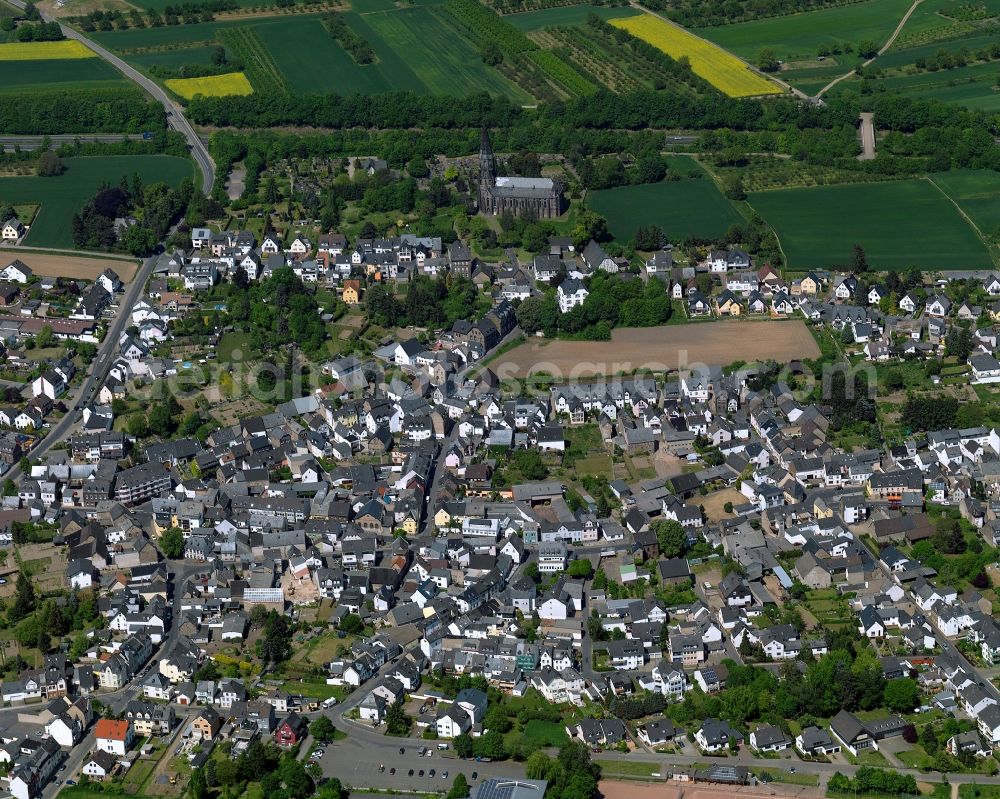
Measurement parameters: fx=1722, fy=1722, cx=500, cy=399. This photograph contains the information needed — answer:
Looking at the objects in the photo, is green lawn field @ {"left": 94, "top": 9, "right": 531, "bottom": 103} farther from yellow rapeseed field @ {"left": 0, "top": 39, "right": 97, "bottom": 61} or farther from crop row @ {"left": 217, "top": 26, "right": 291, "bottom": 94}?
yellow rapeseed field @ {"left": 0, "top": 39, "right": 97, "bottom": 61}

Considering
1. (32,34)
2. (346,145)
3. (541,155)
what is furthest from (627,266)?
(32,34)

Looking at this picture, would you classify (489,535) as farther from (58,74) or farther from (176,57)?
(176,57)

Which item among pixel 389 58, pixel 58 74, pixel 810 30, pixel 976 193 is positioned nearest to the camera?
pixel 976 193

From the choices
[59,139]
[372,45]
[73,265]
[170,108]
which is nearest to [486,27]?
[372,45]

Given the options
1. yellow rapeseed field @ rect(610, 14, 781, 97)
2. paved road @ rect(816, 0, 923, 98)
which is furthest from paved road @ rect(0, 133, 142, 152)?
paved road @ rect(816, 0, 923, 98)

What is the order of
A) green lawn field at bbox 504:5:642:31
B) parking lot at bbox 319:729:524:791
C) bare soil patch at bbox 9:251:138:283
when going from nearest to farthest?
1. parking lot at bbox 319:729:524:791
2. bare soil patch at bbox 9:251:138:283
3. green lawn field at bbox 504:5:642:31

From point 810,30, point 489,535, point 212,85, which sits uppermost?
point 810,30
